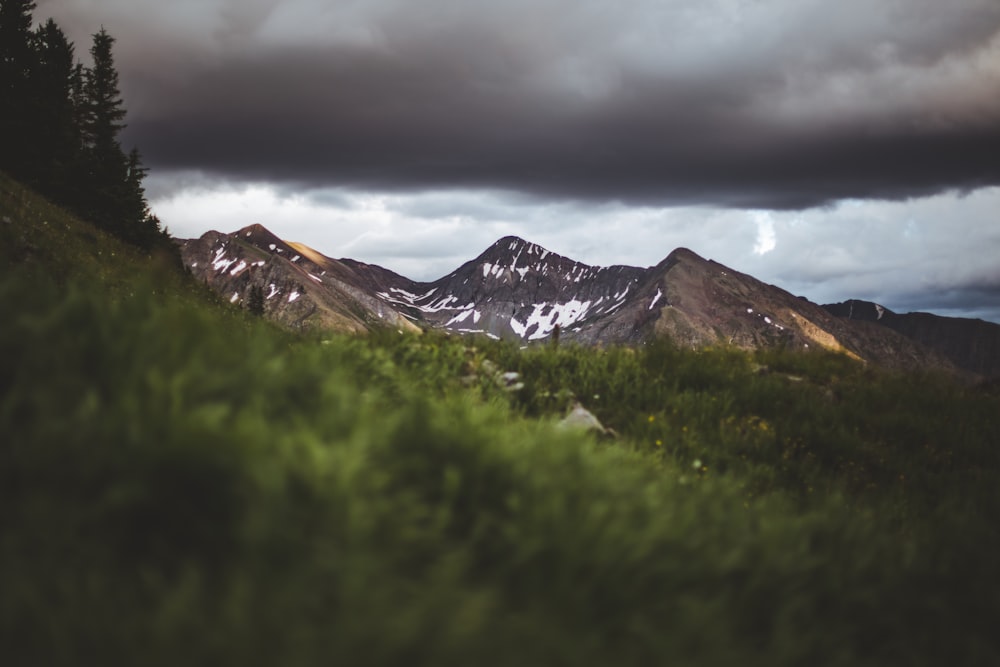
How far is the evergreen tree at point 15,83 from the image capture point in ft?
116

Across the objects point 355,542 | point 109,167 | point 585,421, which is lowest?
point 585,421

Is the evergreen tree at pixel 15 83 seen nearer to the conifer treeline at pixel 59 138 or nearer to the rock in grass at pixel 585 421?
the conifer treeline at pixel 59 138

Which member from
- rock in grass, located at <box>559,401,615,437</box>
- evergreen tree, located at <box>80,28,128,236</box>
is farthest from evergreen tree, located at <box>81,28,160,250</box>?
rock in grass, located at <box>559,401,615,437</box>

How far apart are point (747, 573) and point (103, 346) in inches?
143

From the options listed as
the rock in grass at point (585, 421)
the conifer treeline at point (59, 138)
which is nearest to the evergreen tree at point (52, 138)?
the conifer treeline at point (59, 138)

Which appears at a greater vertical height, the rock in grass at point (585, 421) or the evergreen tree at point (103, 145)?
the evergreen tree at point (103, 145)

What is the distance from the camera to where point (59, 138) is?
123ft

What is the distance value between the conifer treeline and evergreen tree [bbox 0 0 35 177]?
0.16 feet

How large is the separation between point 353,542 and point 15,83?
159ft

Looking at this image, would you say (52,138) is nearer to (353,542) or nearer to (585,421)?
(585,421)

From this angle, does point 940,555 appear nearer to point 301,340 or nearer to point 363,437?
point 363,437

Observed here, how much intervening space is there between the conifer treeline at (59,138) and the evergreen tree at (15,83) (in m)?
0.05

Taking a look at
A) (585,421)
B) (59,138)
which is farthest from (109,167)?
(585,421)

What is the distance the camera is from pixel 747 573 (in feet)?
10.5
